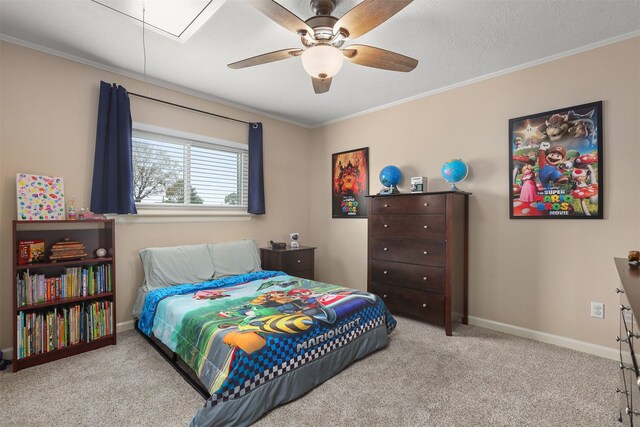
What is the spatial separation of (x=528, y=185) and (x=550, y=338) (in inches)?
56.5

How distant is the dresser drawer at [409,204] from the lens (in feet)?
10.2

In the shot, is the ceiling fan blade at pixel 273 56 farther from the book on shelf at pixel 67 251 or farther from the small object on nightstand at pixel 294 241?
the small object on nightstand at pixel 294 241

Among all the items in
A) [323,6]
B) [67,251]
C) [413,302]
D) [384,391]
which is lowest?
[384,391]

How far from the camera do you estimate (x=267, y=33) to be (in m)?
2.45

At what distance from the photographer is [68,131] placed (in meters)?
2.82

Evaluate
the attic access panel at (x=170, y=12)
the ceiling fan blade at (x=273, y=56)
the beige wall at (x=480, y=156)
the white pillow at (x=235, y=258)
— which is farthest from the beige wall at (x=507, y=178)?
the attic access panel at (x=170, y=12)

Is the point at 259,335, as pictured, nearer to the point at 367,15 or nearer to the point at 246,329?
the point at 246,329

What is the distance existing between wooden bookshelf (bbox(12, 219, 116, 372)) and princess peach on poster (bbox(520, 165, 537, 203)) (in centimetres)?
387

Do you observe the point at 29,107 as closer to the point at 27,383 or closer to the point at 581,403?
the point at 27,383

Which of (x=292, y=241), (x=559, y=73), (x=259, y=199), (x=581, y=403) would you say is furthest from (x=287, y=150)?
(x=581, y=403)

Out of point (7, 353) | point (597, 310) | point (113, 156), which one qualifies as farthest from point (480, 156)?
point (7, 353)

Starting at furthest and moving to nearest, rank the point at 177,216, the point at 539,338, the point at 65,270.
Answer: the point at 177,216 → the point at 539,338 → the point at 65,270

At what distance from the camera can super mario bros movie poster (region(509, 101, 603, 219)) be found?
8.60 feet

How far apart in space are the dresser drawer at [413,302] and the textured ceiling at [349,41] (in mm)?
2284
